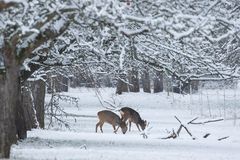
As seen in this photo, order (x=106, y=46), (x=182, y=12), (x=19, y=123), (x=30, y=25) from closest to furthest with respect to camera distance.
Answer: (x=30, y=25), (x=182, y=12), (x=106, y=46), (x=19, y=123)

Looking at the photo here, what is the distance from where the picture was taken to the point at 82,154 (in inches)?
519

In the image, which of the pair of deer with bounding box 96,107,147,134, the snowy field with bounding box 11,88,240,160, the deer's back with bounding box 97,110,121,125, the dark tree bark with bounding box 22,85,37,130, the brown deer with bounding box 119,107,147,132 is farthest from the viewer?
the brown deer with bounding box 119,107,147,132

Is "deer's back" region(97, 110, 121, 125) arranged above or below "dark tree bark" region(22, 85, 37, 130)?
below

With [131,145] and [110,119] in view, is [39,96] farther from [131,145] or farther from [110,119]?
[131,145]

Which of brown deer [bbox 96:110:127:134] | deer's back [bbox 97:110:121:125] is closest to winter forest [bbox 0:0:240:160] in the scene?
brown deer [bbox 96:110:127:134]

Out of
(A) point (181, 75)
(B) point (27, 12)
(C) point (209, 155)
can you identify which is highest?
(B) point (27, 12)

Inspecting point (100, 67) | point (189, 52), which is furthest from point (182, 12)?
point (100, 67)

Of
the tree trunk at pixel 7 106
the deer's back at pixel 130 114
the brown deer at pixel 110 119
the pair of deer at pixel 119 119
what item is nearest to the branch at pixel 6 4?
the tree trunk at pixel 7 106

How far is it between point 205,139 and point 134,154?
5695mm

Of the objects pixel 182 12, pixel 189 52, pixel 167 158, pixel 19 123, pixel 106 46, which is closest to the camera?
pixel 182 12

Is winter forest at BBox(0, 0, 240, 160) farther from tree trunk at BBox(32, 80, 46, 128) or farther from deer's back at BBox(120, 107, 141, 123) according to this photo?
deer's back at BBox(120, 107, 141, 123)

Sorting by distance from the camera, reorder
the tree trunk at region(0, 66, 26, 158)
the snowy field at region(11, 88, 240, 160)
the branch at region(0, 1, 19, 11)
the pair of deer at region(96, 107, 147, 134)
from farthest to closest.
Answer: the pair of deer at region(96, 107, 147, 134) → the snowy field at region(11, 88, 240, 160) → the tree trunk at region(0, 66, 26, 158) → the branch at region(0, 1, 19, 11)

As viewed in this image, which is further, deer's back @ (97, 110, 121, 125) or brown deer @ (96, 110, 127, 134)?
deer's back @ (97, 110, 121, 125)

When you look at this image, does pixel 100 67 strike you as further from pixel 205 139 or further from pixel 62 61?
pixel 205 139
